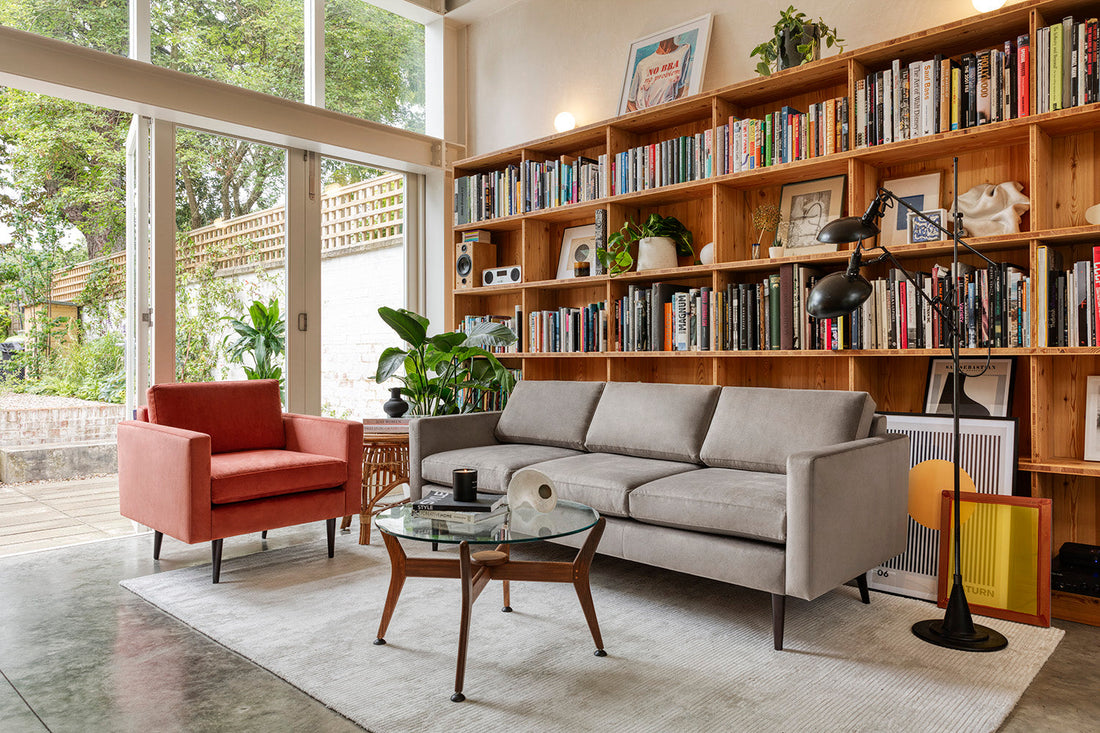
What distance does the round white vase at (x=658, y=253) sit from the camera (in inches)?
159

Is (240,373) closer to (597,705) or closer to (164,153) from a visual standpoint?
(164,153)

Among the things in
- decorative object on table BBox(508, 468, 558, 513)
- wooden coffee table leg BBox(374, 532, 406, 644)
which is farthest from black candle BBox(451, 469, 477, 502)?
wooden coffee table leg BBox(374, 532, 406, 644)

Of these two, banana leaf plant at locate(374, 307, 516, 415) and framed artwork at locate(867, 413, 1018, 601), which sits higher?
banana leaf plant at locate(374, 307, 516, 415)

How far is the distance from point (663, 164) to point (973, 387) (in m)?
1.86

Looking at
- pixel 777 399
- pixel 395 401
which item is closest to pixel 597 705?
pixel 777 399

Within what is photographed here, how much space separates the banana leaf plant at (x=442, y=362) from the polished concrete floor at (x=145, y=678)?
1922 millimetres

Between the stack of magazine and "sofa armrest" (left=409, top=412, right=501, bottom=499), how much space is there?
118cm

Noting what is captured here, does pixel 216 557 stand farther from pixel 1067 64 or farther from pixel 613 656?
pixel 1067 64

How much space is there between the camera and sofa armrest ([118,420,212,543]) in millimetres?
2969

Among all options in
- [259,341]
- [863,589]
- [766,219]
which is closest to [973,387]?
[863,589]

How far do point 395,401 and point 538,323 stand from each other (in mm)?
997

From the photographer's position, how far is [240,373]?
455 cm

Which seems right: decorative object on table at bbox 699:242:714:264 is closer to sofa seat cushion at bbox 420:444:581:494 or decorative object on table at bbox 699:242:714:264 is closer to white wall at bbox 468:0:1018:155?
white wall at bbox 468:0:1018:155

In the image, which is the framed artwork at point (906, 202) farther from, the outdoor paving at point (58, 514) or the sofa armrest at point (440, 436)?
the outdoor paving at point (58, 514)
